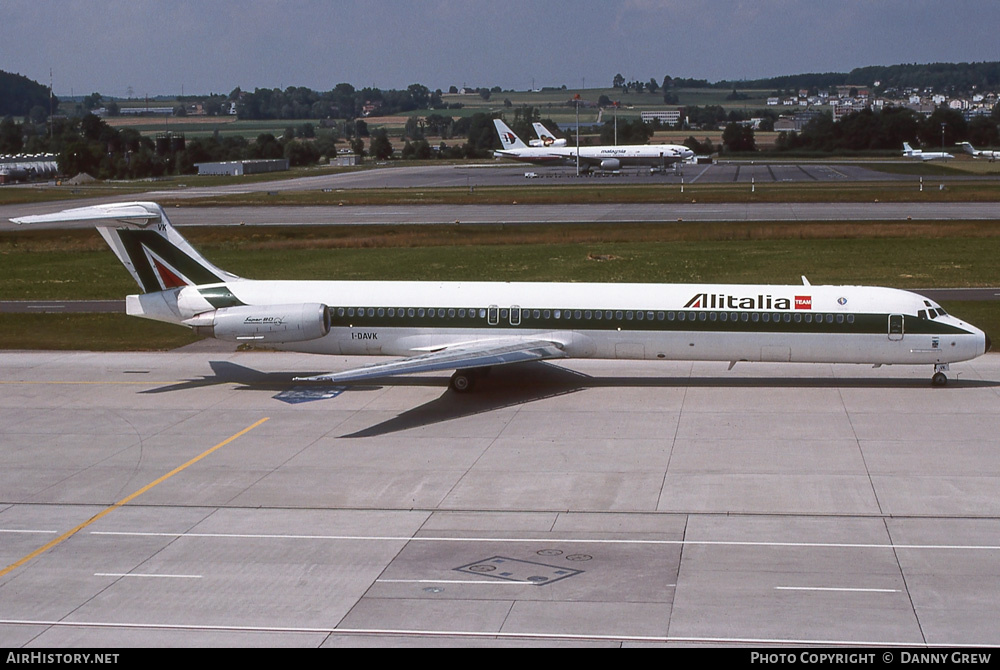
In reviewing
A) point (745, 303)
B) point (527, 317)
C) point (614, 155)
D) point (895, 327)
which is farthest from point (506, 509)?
point (614, 155)

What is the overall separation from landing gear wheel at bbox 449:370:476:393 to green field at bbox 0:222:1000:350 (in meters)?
13.7

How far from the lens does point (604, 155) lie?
14400 cm

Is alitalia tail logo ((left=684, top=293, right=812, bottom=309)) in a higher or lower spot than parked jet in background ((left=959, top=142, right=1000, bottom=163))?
lower

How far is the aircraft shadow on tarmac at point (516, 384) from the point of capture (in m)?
32.2

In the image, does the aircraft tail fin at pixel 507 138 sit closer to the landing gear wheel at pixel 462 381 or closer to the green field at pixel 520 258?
the green field at pixel 520 258

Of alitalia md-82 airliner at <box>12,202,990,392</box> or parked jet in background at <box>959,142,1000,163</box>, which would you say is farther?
parked jet in background at <box>959,142,1000,163</box>

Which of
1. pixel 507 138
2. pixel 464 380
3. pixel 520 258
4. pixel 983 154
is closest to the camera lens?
pixel 464 380

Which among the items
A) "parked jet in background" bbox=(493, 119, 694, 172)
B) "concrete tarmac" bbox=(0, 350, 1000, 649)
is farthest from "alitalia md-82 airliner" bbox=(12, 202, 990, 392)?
"parked jet in background" bbox=(493, 119, 694, 172)

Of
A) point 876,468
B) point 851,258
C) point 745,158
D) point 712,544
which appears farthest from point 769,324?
point 745,158

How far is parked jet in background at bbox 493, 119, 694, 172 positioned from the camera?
14100cm

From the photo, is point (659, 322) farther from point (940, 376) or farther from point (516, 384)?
point (940, 376)

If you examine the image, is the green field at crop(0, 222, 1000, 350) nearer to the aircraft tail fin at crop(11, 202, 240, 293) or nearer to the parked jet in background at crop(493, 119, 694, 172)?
Result: the aircraft tail fin at crop(11, 202, 240, 293)

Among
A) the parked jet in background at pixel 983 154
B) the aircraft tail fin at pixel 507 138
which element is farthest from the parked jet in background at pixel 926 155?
the aircraft tail fin at pixel 507 138

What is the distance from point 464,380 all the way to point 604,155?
115m
